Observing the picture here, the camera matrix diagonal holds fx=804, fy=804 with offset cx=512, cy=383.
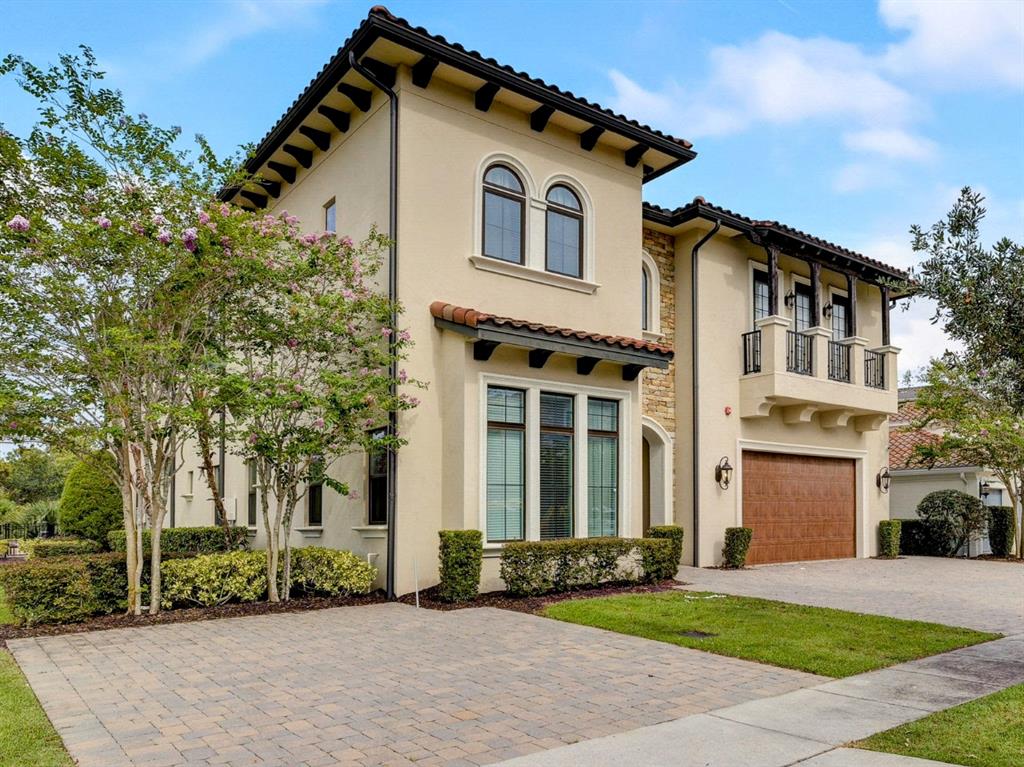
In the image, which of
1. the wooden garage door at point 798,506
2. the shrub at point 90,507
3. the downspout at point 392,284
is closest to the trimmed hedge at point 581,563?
the downspout at point 392,284

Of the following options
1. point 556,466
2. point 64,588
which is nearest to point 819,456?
point 556,466

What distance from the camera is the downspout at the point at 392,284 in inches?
427

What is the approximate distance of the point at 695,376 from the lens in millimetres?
15539

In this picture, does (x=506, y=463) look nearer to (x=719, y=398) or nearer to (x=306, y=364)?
(x=306, y=364)

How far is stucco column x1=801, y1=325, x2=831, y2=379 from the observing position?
16.6m

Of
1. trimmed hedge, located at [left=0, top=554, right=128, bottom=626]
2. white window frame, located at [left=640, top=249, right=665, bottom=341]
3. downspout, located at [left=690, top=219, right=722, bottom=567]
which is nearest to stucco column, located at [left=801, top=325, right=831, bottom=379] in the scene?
downspout, located at [left=690, top=219, right=722, bottom=567]

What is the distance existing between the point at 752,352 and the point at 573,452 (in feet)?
19.9

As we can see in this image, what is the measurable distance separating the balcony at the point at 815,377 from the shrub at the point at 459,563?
25.7 ft

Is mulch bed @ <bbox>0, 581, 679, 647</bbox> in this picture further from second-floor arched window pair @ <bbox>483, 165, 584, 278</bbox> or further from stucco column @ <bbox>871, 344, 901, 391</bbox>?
stucco column @ <bbox>871, 344, 901, 391</bbox>

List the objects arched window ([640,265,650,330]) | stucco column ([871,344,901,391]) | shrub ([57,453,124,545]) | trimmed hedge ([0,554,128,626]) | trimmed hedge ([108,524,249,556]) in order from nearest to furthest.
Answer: trimmed hedge ([0,554,128,626]) < arched window ([640,265,650,330]) < trimmed hedge ([108,524,249,556]) < shrub ([57,453,124,545]) < stucco column ([871,344,901,391])

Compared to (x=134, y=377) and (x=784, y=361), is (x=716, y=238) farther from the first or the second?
(x=134, y=377)

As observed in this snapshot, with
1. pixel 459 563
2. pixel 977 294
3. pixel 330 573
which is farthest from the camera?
pixel 330 573

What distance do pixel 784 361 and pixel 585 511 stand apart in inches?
244

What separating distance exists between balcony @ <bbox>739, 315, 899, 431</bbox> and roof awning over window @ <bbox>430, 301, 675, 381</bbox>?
13.1 feet
